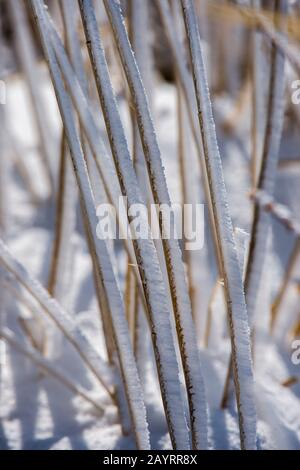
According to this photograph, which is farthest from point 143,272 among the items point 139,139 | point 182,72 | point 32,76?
point 32,76

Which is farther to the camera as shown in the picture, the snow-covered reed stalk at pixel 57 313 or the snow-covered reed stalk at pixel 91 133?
the snow-covered reed stalk at pixel 57 313

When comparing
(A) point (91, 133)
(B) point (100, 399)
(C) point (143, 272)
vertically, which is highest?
(A) point (91, 133)

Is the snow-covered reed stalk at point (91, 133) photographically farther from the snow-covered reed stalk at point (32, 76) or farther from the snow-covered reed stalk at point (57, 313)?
the snow-covered reed stalk at point (32, 76)

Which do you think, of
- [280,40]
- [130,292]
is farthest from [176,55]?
[130,292]

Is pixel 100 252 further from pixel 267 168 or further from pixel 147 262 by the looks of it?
pixel 267 168

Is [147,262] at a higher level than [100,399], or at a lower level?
higher

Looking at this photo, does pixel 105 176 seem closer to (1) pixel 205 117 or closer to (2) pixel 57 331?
(1) pixel 205 117

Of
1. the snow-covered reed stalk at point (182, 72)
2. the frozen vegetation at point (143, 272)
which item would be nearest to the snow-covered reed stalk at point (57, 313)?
the frozen vegetation at point (143, 272)
